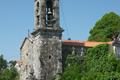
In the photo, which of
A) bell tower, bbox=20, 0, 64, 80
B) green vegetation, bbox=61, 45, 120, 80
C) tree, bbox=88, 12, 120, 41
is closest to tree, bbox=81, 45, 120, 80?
green vegetation, bbox=61, 45, 120, 80

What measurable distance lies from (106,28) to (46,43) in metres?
14.9

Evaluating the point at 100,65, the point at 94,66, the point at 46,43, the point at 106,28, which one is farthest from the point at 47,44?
the point at 106,28

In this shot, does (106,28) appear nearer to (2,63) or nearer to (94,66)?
(94,66)

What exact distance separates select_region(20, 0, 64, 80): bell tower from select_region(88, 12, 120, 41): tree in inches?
445

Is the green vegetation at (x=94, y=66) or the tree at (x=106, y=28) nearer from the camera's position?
the green vegetation at (x=94, y=66)

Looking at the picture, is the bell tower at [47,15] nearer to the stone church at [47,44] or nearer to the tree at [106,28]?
the stone church at [47,44]

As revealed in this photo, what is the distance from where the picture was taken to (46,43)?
49.7 m

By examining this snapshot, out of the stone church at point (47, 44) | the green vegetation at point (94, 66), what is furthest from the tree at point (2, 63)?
the green vegetation at point (94, 66)

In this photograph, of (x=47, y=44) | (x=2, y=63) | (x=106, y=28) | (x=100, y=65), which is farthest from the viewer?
(x=2, y=63)

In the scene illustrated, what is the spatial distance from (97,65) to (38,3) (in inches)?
348

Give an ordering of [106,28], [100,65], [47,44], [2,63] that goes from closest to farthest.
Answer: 1. [100,65]
2. [47,44]
3. [106,28]
4. [2,63]

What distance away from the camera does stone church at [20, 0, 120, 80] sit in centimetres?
4931

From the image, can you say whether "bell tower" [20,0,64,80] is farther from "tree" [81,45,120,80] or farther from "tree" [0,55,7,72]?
"tree" [0,55,7,72]

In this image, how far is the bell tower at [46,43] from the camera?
4928 centimetres
